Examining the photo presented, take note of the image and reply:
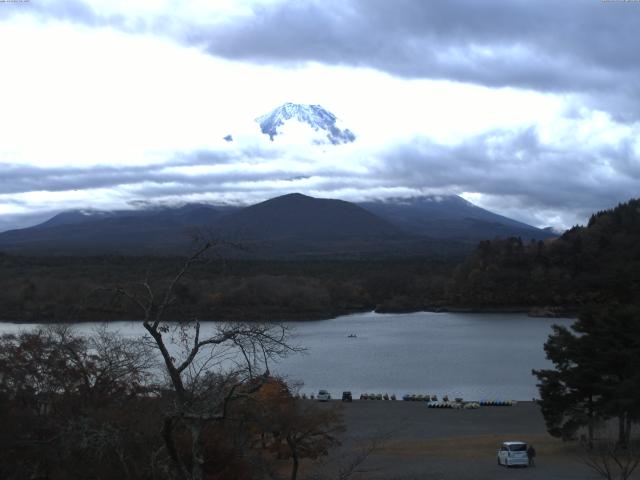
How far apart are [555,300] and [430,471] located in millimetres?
69582

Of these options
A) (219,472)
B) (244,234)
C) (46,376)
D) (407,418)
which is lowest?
(407,418)

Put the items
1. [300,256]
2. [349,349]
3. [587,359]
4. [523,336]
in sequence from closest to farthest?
[587,359], [349,349], [523,336], [300,256]

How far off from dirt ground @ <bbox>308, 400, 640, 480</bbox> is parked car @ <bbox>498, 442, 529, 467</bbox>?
0.63ft

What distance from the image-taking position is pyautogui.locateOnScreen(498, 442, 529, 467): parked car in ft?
55.0

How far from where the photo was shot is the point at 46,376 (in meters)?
12.7

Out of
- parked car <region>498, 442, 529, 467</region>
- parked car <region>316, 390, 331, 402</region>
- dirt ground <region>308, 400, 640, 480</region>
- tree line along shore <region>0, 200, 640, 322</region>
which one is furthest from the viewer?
tree line along shore <region>0, 200, 640, 322</region>

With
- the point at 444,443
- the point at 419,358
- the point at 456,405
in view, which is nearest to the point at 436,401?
the point at 456,405

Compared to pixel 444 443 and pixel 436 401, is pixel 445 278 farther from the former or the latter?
pixel 444 443

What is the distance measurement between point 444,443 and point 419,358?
2261 cm

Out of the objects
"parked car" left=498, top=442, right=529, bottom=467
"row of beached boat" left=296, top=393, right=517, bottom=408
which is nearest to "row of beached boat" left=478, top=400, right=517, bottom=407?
"row of beached boat" left=296, top=393, right=517, bottom=408

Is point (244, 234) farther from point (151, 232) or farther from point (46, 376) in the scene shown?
point (151, 232)

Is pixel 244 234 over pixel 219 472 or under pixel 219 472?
over

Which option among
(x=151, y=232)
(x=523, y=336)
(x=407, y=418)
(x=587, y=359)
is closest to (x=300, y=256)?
(x=151, y=232)

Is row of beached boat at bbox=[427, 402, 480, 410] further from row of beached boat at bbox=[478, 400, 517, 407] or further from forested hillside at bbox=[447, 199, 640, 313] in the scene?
forested hillside at bbox=[447, 199, 640, 313]
